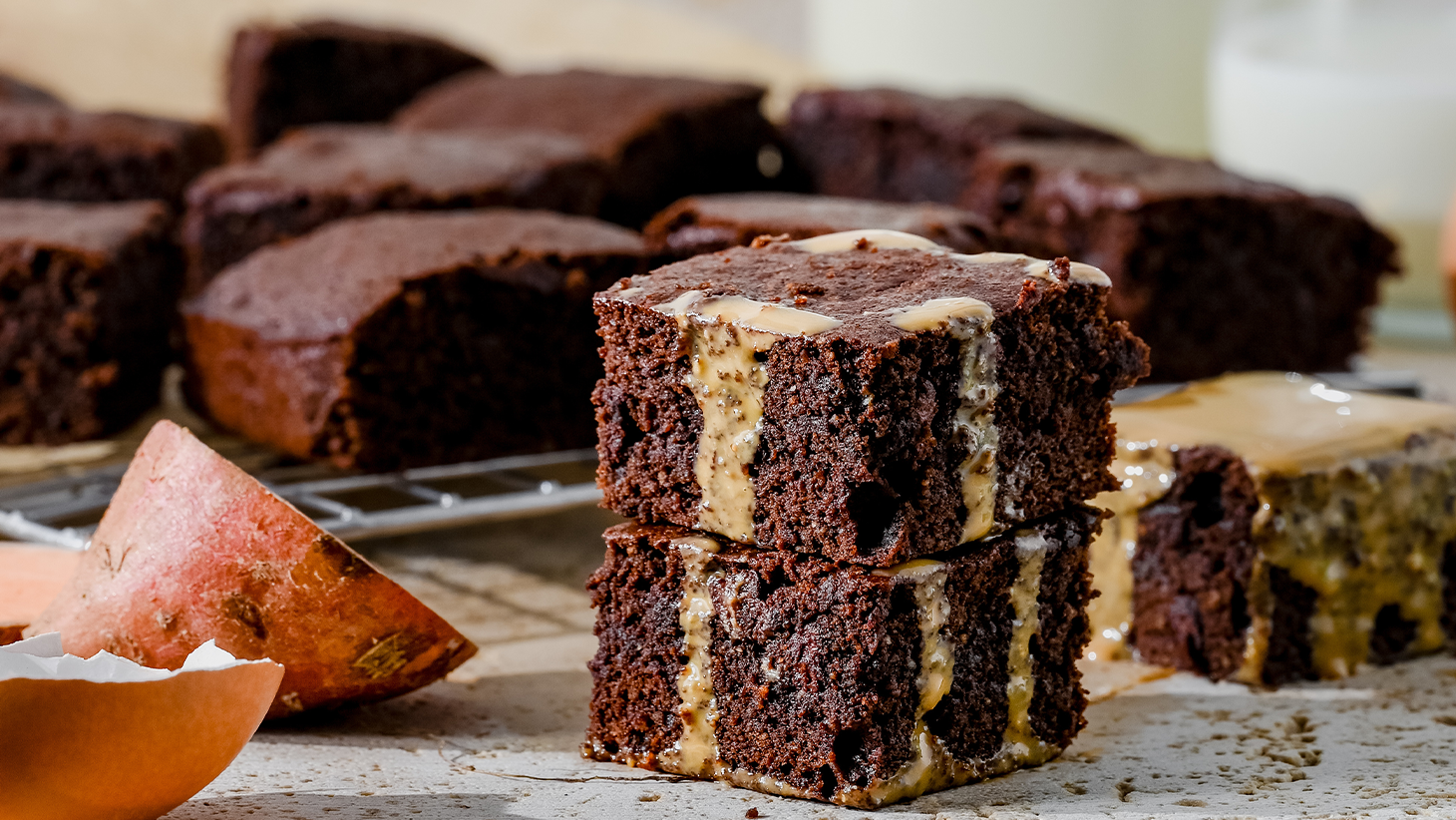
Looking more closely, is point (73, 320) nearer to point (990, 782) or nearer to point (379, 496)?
point (379, 496)

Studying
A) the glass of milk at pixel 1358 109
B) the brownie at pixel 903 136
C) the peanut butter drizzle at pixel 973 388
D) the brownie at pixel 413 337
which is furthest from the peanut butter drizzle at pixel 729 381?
the glass of milk at pixel 1358 109

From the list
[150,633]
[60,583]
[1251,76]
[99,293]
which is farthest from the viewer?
[1251,76]

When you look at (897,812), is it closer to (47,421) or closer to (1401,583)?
(1401,583)

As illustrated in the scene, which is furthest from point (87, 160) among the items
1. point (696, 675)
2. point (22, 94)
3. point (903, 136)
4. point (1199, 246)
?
point (696, 675)

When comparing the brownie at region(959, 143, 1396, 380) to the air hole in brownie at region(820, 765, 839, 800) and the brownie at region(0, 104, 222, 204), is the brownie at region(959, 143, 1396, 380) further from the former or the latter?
the brownie at region(0, 104, 222, 204)

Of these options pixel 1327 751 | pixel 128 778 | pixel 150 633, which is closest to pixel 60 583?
pixel 150 633

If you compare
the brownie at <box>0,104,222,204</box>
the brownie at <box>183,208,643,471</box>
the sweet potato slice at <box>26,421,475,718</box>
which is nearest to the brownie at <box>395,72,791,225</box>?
the brownie at <box>0,104,222,204</box>
